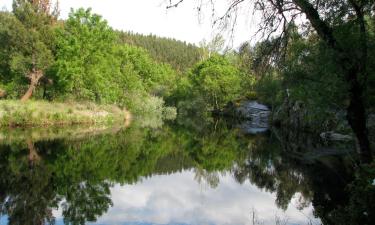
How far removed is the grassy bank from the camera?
35.5 meters

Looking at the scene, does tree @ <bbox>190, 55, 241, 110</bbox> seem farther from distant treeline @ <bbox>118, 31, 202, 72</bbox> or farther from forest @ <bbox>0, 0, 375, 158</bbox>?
distant treeline @ <bbox>118, 31, 202, 72</bbox>

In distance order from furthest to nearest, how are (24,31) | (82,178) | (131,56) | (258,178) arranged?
(131,56) < (24,31) < (258,178) < (82,178)

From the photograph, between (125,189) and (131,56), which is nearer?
(125,189)

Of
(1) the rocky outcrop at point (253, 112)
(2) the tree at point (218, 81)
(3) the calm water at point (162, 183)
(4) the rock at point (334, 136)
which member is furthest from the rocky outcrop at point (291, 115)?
(2) the tree at point (218, 81)

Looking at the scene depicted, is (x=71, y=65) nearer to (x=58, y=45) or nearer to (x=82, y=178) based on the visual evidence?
(x=58, y=45)

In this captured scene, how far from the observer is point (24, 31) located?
38.9 m

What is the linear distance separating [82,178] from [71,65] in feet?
93.7

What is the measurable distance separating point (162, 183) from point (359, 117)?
28.0 feet

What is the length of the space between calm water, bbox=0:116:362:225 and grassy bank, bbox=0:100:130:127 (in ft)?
33.2

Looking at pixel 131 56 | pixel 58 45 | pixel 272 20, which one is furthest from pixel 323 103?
pixel 131 56

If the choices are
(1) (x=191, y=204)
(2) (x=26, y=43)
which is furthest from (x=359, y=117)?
(2) (x=26, y=43)

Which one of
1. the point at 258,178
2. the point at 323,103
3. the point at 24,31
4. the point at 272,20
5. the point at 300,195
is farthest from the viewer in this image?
the point at 24,31

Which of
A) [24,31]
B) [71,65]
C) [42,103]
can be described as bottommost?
[42,103]

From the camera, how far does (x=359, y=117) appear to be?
10.7 meters
